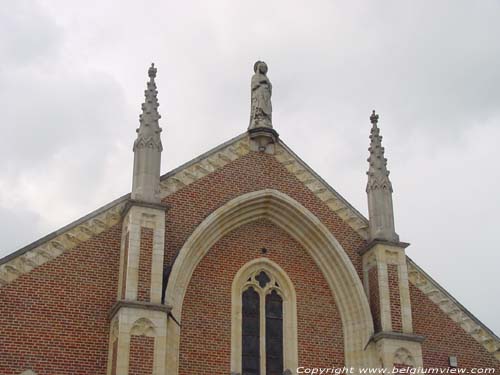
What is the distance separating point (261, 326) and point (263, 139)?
16.9 feet

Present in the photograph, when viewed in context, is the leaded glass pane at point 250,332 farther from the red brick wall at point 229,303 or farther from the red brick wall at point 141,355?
the red brick wall at point 141,355

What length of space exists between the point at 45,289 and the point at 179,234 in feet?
11.7

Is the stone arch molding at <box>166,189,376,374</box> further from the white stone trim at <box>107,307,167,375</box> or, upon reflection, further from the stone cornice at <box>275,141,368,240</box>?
the white stone trim at <box>107,307,167,375</box>

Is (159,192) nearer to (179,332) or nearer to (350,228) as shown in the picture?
(179,332)

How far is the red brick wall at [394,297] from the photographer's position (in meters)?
20.3

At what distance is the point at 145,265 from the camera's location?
60.8ft

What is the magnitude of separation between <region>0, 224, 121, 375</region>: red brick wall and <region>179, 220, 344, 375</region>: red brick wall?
6.73 feet

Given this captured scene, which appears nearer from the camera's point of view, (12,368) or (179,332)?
(12,368)

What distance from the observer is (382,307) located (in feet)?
66.9

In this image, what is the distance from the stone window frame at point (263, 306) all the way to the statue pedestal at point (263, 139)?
3.14m

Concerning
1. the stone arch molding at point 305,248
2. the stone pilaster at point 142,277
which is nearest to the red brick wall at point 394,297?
the stone arch molding at point 305,248

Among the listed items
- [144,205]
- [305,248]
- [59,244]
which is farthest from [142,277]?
[305,248]

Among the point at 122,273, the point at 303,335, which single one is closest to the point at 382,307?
the point at 303,335

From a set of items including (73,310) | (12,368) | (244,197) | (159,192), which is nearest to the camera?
(12,368)
